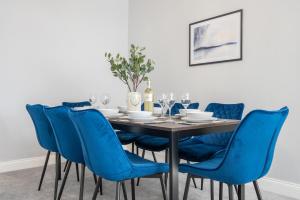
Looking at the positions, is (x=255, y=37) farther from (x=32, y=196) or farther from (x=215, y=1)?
(x=32, y=196)

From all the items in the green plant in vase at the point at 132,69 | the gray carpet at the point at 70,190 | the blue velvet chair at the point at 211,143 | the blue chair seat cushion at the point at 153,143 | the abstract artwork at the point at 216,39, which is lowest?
the gray carpet at the point at 70,190

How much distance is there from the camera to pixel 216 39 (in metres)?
3.24

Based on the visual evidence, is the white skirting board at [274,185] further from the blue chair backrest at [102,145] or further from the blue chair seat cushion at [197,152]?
the blue chair backrest at [102,145]

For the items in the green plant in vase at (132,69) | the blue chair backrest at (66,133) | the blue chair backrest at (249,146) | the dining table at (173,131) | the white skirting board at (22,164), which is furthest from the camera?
the white skirting board at (22,164)

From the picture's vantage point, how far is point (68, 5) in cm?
391

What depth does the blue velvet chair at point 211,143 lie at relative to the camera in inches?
89.6

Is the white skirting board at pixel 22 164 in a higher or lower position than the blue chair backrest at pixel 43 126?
lower

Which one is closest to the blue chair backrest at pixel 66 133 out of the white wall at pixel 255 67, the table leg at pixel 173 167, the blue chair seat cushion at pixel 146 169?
the blue chair seat cushion at pixel 146 169

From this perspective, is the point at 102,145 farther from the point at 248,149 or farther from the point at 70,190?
the point at 70,190

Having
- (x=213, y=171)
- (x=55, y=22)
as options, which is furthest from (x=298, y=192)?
(x=55, y=22)

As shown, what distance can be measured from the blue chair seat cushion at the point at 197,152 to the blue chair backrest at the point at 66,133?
84cm

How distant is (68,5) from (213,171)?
3.27 meters

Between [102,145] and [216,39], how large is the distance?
2.19 meters

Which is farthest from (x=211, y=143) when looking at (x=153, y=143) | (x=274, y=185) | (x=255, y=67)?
(x=255, y=67)
